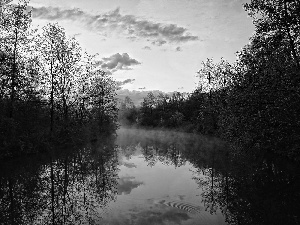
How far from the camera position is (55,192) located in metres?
13.2

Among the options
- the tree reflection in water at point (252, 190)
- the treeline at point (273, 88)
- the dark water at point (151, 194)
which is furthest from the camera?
the treeline at point (273, 88)

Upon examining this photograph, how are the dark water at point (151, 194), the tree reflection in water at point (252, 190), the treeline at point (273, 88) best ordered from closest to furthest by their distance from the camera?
1. the dark water at point (151, 194)
2. the tree reflection in water at point (252, 190)
3. the treeline at point (273, 88)

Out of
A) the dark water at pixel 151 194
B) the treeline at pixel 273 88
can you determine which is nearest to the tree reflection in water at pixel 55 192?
the dark water at pixel 151 194

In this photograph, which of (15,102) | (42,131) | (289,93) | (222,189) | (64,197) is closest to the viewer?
(64,197)

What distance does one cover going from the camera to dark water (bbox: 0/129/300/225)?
9422 mm

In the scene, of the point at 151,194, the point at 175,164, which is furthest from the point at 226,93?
the point at 151,194

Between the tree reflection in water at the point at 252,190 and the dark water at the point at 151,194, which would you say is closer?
the dark water at the point at 151,194

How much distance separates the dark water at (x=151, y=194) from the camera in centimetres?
942

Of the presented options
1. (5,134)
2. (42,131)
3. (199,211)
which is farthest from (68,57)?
(199,211)

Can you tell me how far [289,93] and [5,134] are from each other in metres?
23.7

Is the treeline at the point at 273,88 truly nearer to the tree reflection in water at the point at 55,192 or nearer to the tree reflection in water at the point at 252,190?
the tree reflection in water at the point at 252,190

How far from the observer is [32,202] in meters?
11.4

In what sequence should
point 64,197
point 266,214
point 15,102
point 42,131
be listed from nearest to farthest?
point 266,214, point 64,197, point 15,102, point 42,131

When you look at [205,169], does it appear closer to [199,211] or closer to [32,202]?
[199,211]
